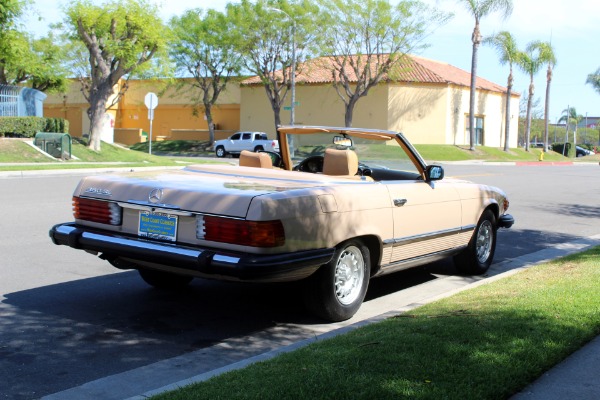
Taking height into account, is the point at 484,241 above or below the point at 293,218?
below

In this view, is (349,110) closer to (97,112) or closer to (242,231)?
(97,112)

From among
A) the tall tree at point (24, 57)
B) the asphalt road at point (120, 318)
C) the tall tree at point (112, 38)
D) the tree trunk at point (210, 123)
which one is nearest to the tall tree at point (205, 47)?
the tree trunk at point (210, 123)

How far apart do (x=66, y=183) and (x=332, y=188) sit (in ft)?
47.2

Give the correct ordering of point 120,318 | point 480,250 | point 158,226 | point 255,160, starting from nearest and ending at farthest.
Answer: point 158,226
point 120,318
point 255,160
point 480,250

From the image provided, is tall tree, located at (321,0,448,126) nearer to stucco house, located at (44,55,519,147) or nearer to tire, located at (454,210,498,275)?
stucco house, located at (44,55,519,147)

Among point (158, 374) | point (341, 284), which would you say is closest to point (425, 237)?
point (341, 284)

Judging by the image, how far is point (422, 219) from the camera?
6773 millimetres

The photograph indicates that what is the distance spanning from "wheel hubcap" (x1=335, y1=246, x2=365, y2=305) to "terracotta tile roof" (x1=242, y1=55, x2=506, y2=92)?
135 ft

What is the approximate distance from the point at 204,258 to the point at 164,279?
1945 mm

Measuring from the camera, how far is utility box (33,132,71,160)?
28.0 metres

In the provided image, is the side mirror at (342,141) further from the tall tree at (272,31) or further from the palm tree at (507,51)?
the palm tree at (507,51)

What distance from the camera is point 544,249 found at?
1017 cm

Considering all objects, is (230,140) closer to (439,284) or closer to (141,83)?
(141,83)

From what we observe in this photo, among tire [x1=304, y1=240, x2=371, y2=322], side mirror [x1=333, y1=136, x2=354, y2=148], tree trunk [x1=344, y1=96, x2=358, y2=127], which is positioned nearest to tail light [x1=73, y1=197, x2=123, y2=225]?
tire [x1=304, y1=240, x2=371, y2=322]
